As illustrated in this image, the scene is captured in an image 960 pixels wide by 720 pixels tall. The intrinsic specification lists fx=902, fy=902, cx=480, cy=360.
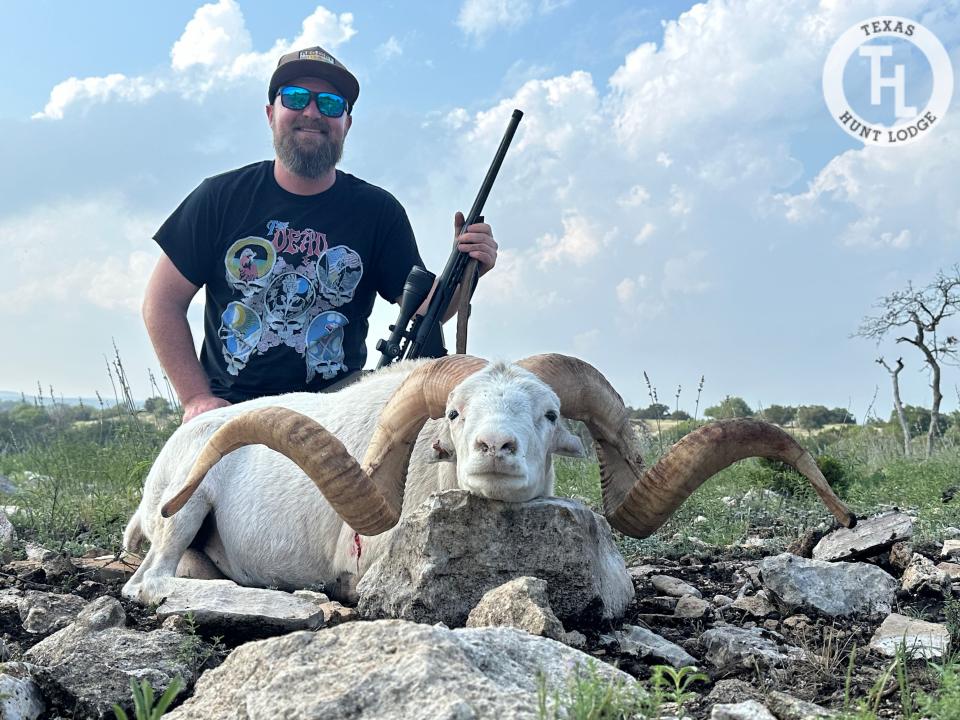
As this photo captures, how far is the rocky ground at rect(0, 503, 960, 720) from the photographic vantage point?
2.67 m

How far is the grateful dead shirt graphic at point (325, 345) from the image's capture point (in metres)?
8.67

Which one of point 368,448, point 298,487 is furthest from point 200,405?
point 368,448

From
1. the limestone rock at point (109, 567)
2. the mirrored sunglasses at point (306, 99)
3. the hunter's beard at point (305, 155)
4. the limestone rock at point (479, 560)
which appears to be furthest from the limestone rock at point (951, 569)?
the mirrored sunglasses at point (306, 99)

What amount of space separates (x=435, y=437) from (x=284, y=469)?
1243mm

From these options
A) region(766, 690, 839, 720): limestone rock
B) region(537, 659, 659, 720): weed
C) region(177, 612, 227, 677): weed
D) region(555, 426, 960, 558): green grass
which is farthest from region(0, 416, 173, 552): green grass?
region(766, 690, 839, 720): limestone rock

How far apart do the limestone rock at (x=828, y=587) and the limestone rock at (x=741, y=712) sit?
1.96 meters

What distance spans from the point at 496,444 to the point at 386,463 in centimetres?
140

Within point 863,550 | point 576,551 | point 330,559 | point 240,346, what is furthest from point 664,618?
point 240,346

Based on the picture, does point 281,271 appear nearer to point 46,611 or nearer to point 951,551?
point 46,611

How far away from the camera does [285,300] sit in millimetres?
8664

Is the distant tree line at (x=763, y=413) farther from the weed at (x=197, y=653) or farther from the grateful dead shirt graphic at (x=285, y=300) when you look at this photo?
the weed at (x=197, y=653)

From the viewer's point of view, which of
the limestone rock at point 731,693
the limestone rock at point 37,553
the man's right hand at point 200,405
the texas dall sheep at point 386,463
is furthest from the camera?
the man's right hand at point 200,405

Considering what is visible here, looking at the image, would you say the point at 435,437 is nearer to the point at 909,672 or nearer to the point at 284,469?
the point at 284,469

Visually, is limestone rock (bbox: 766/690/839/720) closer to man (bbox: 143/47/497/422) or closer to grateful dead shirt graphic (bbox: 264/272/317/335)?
man (bbox: 143/47/497/422)
